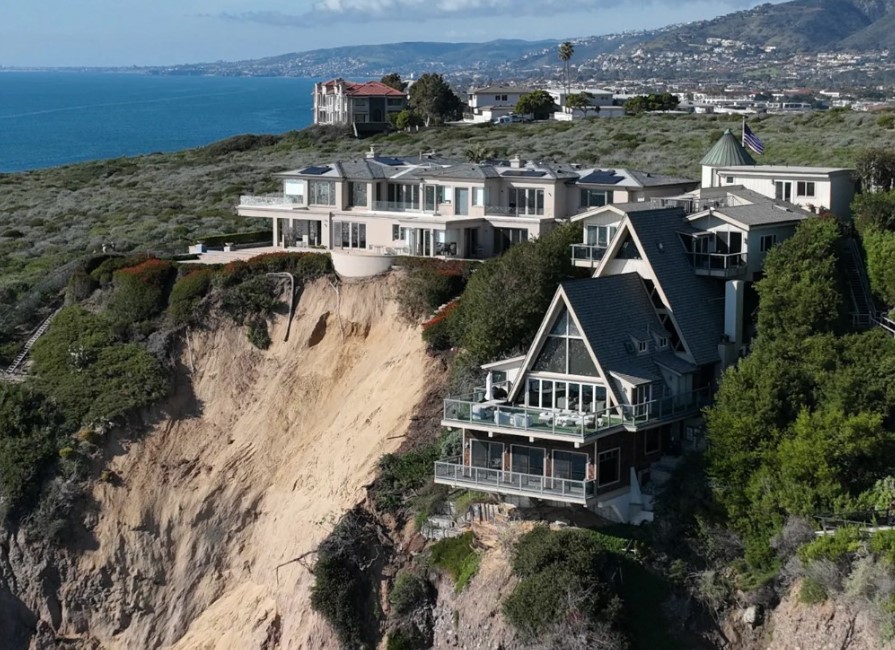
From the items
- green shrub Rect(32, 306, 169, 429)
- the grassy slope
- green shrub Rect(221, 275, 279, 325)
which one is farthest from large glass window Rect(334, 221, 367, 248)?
the grassy slope

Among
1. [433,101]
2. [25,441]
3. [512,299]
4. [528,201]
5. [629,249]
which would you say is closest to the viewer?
[629,249]

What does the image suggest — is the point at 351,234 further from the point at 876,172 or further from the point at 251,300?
the point at 876,172

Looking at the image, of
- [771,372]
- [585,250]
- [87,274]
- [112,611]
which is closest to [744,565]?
[771,372]

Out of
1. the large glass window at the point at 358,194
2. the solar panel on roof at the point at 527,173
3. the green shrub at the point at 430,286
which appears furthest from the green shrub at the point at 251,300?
the solar panel on roof at the point at 527,173

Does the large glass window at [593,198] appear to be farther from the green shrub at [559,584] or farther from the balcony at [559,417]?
the green shrub at [559,584]

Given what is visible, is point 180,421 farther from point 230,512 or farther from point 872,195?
point 872,195

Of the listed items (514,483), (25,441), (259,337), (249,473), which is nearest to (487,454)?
(514,483)

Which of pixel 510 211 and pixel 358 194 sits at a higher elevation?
pixel 358 194

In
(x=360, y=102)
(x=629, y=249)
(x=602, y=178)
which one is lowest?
(x=360, y=102)
